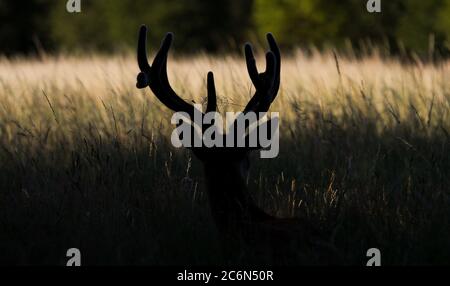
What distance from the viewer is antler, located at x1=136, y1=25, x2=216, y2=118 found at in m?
4.00

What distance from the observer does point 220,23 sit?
24.9 meters

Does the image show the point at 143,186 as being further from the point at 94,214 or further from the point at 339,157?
the point at 339,157

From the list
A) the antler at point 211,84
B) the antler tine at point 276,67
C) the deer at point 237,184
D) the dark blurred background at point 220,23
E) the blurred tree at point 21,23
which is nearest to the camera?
the deer at point 237,184

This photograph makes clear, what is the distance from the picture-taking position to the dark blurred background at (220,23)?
789 inches

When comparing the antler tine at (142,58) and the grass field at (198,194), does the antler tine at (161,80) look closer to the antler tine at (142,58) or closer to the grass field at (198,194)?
the antler tine at (142,58)

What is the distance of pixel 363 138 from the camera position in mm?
6004

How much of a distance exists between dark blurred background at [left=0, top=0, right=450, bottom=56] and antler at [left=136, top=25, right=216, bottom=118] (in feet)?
41.3

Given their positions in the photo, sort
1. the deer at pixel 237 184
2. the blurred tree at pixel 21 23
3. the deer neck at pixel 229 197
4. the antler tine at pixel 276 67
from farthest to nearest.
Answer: the blurred tree at pixel 21 23 < the antler tine at pixel 276 67 < the deer neck at pixel 229 197 < the deer at pixel 237 184
